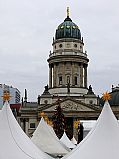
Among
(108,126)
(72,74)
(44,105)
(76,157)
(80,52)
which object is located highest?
(80,52)

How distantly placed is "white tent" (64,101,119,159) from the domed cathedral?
43.0 metres

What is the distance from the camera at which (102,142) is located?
12180mm

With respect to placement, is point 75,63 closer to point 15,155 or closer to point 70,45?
point 70,45

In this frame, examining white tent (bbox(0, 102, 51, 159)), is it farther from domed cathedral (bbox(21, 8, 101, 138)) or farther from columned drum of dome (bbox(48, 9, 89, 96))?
columned drum of dome (bbox(48, 9, 89, 96))

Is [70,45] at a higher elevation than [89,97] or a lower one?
higher

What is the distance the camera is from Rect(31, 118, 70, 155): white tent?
1859cm

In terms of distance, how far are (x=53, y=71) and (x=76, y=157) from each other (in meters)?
50.1

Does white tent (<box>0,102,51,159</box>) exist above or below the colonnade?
below

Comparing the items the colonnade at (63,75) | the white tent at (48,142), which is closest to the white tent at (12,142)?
the white tent at (48,142)

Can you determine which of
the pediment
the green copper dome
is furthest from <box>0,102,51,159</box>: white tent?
the green copper dome

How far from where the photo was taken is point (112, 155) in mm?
11531

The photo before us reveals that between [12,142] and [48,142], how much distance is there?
5.64 meters

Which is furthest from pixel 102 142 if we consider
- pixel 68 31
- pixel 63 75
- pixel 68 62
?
pixel 68 31

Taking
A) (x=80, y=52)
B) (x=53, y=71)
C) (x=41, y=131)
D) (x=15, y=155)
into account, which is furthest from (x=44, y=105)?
(x=15, y=155)
